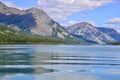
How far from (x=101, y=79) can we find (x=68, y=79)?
184 inches

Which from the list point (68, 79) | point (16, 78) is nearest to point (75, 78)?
point (68, 79)

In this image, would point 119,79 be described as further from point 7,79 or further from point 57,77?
point 7,79

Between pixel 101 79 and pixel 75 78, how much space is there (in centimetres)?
358

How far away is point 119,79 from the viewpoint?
46.7 metres

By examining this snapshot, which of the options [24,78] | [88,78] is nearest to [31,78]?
[24,78]

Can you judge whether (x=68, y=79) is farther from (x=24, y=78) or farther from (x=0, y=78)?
(x=0, y=78)

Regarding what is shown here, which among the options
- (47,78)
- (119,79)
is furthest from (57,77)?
(119,79)

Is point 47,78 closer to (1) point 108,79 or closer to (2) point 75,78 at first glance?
(2) point 75,78

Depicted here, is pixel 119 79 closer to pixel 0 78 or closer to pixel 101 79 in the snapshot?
pixel 101 79

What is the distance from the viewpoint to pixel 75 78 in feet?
153

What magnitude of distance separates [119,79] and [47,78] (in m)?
9.98

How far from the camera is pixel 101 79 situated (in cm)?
4644

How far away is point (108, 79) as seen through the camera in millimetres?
46688

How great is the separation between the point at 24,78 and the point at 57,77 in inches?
183
